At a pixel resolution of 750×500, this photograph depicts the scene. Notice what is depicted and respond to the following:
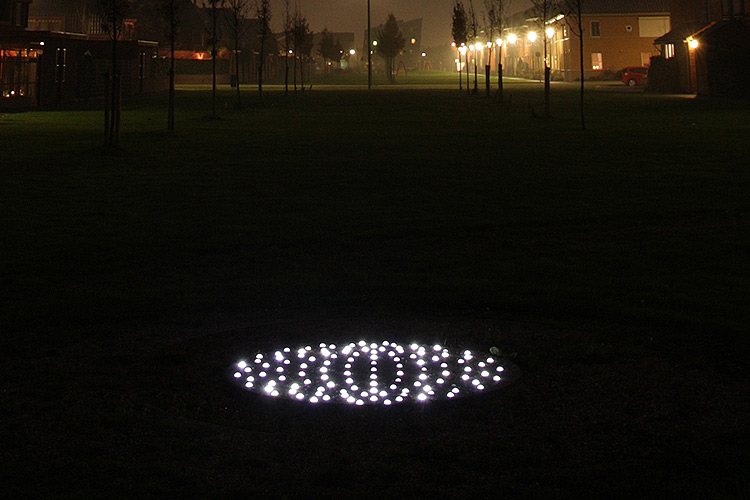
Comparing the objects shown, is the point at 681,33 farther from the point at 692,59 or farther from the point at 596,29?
the point at 596,29

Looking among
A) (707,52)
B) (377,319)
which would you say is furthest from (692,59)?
(377,319)

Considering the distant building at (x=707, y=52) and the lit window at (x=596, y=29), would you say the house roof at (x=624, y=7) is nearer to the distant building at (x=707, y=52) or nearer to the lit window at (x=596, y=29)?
the lit window at (x=596, y=29)

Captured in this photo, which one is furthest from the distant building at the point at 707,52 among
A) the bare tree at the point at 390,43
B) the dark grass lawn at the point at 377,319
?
the bare tree at the point at 390,43

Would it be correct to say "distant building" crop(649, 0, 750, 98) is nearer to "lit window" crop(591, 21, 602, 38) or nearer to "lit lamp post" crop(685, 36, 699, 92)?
"lit lamp post" crop(685, 36, 699, 92)

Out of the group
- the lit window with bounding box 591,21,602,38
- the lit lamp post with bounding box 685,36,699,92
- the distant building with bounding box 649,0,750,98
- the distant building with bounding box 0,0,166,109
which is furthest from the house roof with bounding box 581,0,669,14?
the distant building with bounding box 0,0,166,109

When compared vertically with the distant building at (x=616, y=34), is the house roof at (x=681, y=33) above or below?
below

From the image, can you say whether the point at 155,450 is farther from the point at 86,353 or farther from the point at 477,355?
the point at 477,355

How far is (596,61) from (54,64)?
61.0m

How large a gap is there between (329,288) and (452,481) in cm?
387

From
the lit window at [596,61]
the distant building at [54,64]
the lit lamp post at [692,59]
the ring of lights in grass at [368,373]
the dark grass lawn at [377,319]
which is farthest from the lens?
the lit window at [596,61]

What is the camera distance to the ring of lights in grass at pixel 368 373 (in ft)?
17.1

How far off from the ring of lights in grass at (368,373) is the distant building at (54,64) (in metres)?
37.7

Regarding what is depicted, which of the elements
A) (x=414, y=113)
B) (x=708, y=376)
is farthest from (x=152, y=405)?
(x=414, y=113)

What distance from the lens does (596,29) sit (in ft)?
292
